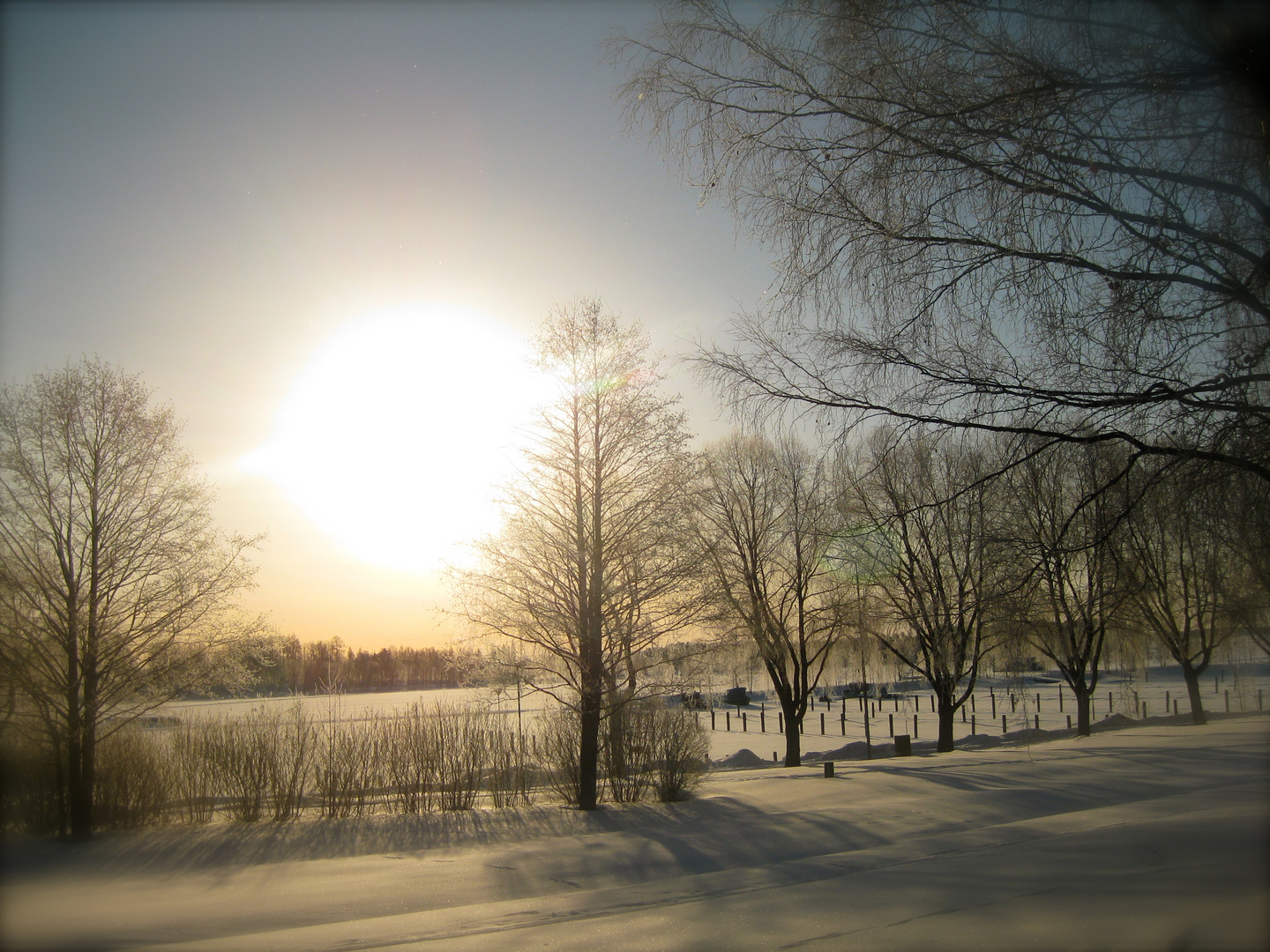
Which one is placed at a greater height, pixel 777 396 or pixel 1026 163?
pixel 1026 163

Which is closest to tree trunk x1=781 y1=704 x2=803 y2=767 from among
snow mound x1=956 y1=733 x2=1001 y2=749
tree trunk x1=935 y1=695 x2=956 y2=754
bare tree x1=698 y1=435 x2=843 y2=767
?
bare tree x1=698 y1=435 x2=843 y2=767

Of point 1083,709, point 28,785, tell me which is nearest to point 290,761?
point 28,785

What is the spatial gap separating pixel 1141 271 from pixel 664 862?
6.85m

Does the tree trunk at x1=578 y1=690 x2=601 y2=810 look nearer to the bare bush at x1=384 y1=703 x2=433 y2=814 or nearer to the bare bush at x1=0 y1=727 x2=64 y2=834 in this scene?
the bare bush at x1=384 y1=703 x2=433 y2=814

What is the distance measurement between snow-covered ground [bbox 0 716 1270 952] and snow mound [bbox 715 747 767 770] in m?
9.57

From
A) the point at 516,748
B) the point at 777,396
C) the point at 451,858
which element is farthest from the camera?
the point at 516,748

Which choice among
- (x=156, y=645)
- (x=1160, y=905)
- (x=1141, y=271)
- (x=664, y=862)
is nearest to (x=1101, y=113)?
(x=1141, y=271)

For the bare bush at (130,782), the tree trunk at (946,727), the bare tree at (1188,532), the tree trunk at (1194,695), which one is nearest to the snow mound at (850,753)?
the tree trunk at (946,727)

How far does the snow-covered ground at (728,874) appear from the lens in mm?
4410

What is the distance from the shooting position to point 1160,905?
3.95 m

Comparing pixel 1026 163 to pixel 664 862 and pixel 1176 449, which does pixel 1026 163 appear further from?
pixel 664 862

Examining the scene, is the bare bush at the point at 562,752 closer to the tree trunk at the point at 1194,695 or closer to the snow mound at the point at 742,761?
the snow mound at the point at 742,761

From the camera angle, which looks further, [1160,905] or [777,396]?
[777,396]

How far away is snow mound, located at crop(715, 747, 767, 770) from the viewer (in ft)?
71.6
